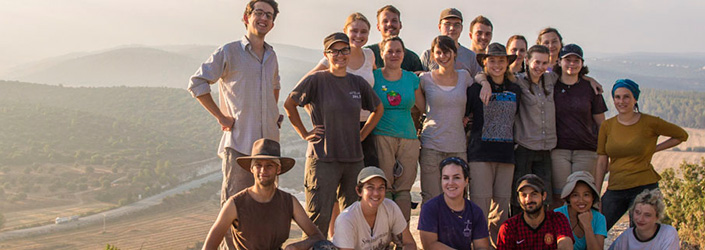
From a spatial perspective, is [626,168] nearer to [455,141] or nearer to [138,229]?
[455,141]

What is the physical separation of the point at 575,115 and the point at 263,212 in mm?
3714

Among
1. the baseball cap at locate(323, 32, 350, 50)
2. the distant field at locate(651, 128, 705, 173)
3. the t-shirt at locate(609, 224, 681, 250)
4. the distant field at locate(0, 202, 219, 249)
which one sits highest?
the baseball cap at locate(323, 32, 350, 50)

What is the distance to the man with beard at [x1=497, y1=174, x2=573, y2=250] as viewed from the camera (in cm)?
515

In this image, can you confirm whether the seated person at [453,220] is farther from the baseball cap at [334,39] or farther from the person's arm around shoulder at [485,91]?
the baseball cap at [334,39]

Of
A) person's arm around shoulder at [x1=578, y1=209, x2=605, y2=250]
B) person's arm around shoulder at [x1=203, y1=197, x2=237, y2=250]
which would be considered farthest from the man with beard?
person's arm around shoulder at [x1=203, y1=197, x2=237, y2=250]

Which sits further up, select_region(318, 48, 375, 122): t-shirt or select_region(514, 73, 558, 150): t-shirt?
select_region(318, 48, 375, 122): t-shirt

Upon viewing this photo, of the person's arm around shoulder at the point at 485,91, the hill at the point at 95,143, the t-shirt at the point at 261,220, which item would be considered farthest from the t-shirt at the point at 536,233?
the hill at the point at 95,143

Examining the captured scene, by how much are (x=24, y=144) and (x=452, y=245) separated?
109 metres

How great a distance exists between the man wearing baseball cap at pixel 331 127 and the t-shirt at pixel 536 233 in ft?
5.06

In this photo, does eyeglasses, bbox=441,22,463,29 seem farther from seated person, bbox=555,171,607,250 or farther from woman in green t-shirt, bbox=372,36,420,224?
seated person, bbox=555,171,607,250

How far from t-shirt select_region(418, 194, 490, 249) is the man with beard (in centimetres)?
29

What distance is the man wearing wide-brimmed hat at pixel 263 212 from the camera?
470cm

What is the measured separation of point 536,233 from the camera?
518 cm

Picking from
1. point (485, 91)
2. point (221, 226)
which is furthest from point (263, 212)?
point (485, 91)
